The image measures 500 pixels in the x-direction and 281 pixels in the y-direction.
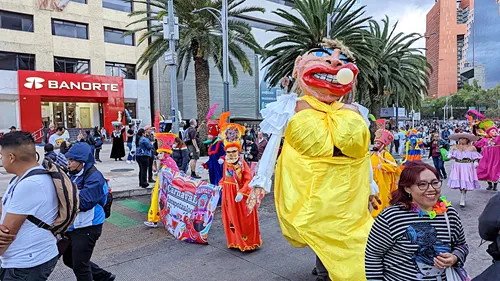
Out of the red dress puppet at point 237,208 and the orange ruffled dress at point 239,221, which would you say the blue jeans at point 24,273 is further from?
the orange ruffled dress at point 239,221

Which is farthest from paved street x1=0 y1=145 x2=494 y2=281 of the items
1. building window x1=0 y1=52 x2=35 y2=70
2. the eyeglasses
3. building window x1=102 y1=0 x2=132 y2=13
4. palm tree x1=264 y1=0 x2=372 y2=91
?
building window x1=102 y1=0 x2=132 y2=13

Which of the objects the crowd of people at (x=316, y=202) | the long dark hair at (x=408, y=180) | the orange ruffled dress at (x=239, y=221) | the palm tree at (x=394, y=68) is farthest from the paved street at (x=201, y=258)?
the palm tree at (x=394, y=68)

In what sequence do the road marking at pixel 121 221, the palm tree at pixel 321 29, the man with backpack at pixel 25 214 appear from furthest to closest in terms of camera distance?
the palm tree at pixel 321 29 < the road marking at pixel 121 221 < the man with backpack at pixel 25 214

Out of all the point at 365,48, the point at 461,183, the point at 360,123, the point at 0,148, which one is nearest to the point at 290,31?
the point at 365,48

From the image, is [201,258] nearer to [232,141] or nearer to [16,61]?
[232,141]

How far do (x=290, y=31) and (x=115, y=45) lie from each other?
15871 mm

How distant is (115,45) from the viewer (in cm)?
2727

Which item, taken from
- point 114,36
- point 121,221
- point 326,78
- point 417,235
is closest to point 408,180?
point 417,235

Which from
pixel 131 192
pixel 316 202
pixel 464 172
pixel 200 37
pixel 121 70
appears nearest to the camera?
pixel 316 202

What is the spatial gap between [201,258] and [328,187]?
2287 millimetres

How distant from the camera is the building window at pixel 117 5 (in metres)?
27.1

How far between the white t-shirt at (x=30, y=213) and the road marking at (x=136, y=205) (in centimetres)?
495

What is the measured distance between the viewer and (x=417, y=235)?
197 centimetres

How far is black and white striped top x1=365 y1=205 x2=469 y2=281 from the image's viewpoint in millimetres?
1961
